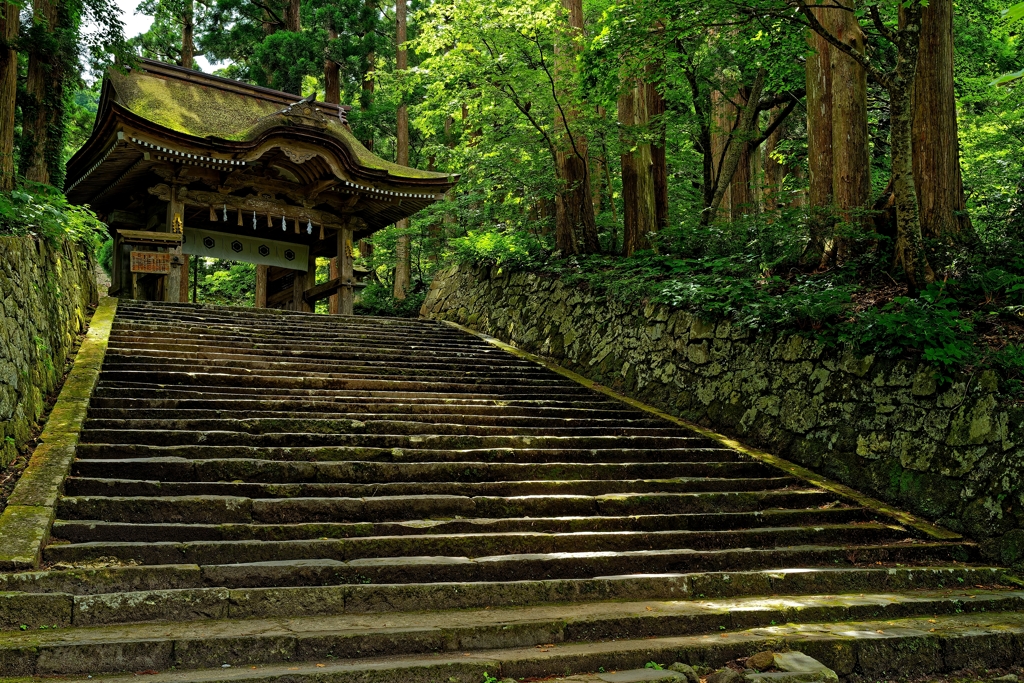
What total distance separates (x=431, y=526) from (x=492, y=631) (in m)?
1.19

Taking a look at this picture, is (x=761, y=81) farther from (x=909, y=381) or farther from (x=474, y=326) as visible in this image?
(x=909, y=381)

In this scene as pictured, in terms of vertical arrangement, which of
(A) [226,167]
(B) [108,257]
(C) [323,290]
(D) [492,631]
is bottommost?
(D) [492,631]

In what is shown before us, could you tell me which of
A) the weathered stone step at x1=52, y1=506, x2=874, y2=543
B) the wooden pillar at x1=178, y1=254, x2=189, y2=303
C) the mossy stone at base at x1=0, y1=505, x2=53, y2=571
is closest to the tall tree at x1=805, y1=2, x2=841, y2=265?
the weathered stone step at x1=52, y1=506, x2=874, y2=543

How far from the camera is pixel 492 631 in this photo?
11.6ft

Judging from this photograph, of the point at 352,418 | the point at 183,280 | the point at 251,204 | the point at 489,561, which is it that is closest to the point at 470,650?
the point at 489,561

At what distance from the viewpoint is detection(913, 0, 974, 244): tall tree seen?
699cm

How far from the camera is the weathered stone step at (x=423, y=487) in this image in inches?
177

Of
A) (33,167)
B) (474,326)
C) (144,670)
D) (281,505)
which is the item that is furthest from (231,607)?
(474,326)

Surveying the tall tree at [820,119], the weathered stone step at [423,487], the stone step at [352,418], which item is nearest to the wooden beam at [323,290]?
the stone step at [352,418]

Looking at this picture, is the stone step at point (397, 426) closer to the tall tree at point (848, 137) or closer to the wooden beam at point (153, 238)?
the tall tree at point (848, 137)

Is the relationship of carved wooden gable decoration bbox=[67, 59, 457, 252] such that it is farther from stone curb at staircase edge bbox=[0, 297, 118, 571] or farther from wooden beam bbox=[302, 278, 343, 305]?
stone curb at staircase edge bbox=[0, 297, 118, 571]

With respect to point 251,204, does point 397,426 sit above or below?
below

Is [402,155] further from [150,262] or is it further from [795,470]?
[795,470]

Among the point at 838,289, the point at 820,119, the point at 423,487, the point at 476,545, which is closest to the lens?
the point at 476,545
